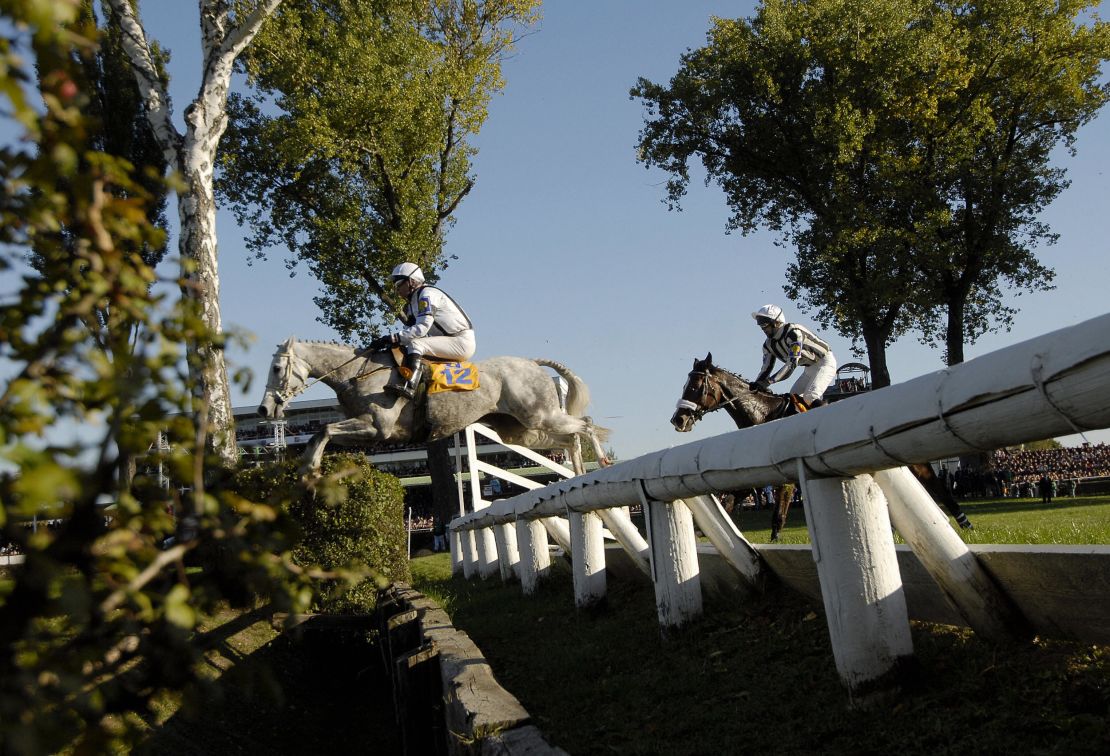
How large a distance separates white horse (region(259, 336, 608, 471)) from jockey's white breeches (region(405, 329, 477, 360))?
0.36 metres

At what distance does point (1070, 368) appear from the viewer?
213 centimetres

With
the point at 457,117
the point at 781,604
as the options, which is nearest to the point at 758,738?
the point at 781,604

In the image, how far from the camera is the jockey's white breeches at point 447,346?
35.1 feet

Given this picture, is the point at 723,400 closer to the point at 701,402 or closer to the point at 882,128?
the point at 701,402

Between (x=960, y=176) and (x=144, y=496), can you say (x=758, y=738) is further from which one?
(x=960, y=176)

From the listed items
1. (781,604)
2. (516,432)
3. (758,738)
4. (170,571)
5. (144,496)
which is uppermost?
(516,432)

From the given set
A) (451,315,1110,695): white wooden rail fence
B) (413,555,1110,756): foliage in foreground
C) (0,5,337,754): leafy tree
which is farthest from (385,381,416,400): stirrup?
(0,5,337,754): leafy tree

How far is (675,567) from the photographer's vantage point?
4.78 meters

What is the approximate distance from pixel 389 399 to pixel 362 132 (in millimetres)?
12480

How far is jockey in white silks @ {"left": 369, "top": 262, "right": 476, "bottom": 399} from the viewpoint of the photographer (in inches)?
421

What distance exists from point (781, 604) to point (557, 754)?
2190 mm

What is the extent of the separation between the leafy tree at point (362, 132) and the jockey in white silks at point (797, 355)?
1255cm

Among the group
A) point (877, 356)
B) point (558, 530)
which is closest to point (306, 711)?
point (558, 530)

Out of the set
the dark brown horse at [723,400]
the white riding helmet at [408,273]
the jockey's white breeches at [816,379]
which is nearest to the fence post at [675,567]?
the dark brown horse at [723,400]
